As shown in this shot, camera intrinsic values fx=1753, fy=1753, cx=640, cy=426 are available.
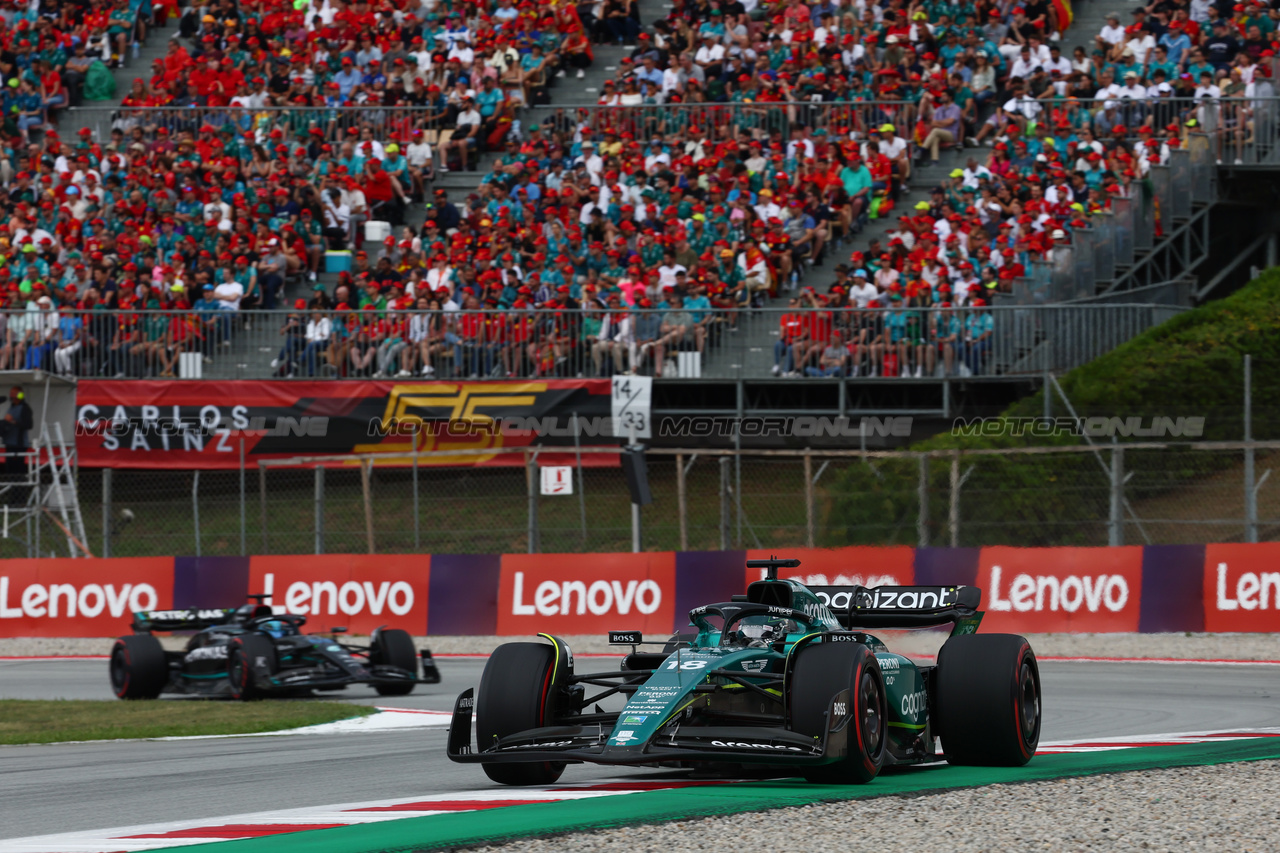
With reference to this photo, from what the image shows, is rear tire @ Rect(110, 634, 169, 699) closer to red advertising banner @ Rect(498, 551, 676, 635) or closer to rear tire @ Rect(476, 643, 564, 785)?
red advertising banner @ Rect(498, 551, 676, 635)

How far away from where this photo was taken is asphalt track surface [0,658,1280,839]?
29.1ft

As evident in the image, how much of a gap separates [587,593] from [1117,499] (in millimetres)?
6313

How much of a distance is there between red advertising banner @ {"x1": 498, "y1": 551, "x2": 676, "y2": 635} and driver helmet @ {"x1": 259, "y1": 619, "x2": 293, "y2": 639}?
200 inches

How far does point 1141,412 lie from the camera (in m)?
21.0

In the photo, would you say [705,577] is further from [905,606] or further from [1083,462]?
[905,606]

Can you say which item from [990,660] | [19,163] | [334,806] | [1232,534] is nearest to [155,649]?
[334,806]

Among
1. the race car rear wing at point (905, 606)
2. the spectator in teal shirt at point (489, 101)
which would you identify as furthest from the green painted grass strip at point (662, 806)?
the spectator in teal shirt at point (489, 101)

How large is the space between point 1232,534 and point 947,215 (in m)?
7.02

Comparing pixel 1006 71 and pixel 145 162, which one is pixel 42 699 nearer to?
pixel 145 162

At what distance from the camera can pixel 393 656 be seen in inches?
639

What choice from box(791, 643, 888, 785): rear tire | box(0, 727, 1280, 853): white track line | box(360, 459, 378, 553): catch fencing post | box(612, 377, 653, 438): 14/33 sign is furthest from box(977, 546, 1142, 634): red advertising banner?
box(0, 727, 1280, 853): white track line

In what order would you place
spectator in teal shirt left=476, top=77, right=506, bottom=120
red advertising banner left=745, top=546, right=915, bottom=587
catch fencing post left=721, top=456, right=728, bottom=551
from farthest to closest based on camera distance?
spectator in teal shirt left=476, top=77, right=506, bottom=120 → catch fencing post left=721, top=456, right=728, bottom=551 → red advertising banner left=745, top=546, right=915, bottom=587

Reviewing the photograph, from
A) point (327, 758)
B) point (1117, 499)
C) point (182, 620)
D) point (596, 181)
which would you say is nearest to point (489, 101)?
point (596, 181)

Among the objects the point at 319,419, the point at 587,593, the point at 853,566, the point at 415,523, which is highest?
the point at 319,419
